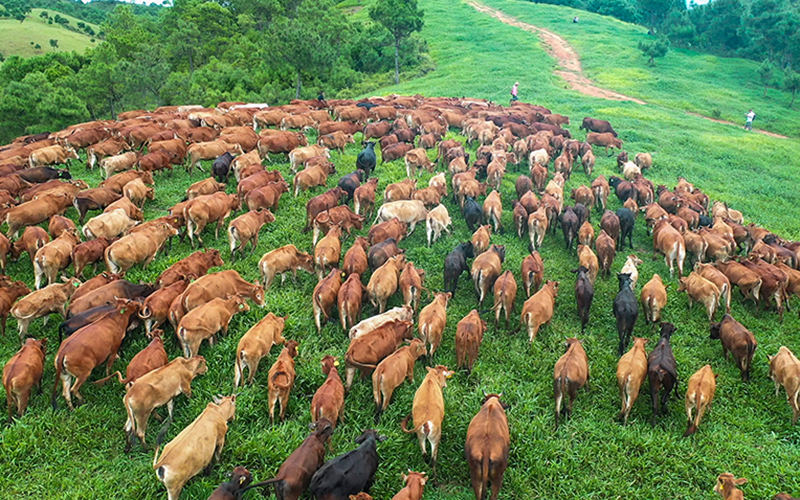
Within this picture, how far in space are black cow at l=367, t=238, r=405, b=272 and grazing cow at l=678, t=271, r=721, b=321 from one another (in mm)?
6281

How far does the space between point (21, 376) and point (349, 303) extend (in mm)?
4847

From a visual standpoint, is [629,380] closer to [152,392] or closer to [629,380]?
[629,380]

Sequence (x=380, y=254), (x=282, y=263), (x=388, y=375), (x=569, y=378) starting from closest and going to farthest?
(x=388, y=375), (x=569, y=378), (x=282, y=263), (x=380, y=254)

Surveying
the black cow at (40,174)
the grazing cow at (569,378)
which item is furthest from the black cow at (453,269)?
the black cow at (40,174)

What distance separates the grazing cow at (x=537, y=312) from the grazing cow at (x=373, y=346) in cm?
235

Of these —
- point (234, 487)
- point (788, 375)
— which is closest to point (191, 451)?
point (234, 487)

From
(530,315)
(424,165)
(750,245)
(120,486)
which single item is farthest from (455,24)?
(120,486)

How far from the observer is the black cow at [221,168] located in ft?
47.7

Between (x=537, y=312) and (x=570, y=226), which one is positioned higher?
(x=570, y=226)

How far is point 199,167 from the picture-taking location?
16531mm

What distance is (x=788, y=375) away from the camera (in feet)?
25.5

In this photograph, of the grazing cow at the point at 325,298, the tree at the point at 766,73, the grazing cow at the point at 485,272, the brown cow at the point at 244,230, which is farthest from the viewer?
the tree at the point at 766,73

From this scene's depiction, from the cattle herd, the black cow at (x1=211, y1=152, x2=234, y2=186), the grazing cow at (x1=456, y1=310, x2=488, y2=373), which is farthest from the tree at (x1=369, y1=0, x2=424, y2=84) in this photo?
the grazing cow at (x1=456, y1=310, x2=488, y2=373)

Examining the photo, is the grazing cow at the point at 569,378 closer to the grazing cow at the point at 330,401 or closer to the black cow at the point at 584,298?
the black cow at the point at 584,298
